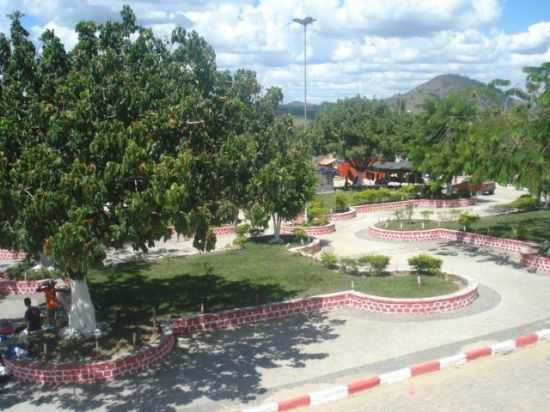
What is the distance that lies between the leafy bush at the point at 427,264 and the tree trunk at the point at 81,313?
30.7 feet

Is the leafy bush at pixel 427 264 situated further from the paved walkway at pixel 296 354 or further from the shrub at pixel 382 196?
the shrub at pixel 382 196

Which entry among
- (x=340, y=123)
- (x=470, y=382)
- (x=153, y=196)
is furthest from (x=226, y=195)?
(x=340, y=123)

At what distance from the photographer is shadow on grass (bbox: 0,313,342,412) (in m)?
9.77

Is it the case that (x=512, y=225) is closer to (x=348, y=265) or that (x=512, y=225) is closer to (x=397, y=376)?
(x=348, y=265)

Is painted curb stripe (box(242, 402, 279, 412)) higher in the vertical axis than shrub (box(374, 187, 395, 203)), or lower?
lower

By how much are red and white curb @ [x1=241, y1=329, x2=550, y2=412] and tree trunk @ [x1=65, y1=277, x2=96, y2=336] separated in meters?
4.54

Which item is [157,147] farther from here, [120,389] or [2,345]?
[2,345]

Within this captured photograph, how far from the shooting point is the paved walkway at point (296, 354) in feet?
32.6

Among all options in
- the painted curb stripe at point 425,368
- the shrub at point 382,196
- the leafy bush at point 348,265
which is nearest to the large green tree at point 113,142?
the painted curb stripe at point 425,368

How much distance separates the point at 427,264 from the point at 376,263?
57.1 inches

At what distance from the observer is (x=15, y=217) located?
9461mm

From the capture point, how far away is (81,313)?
39.7 feet

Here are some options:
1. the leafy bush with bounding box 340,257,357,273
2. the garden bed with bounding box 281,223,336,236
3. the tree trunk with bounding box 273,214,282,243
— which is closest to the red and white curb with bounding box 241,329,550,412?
the leafy bush with bounding box 340,257,357,273

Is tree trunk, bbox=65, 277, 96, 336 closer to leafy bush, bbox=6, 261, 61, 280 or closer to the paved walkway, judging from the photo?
the paved walkway
